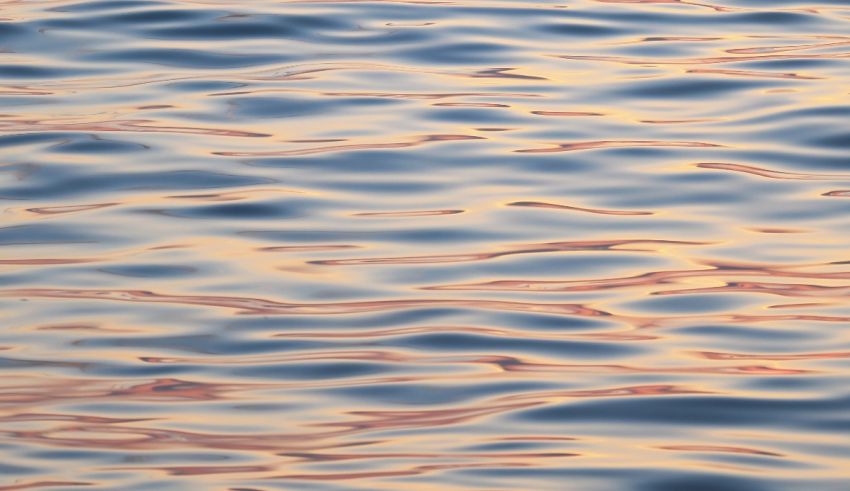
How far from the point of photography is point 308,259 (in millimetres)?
4379

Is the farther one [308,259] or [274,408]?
[308,259]

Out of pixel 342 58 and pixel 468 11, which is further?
pixel 468 11

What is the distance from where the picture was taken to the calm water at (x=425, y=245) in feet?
10.9

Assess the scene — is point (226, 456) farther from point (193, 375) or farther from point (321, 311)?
point (321, 311)

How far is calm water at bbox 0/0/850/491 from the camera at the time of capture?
3311 mm

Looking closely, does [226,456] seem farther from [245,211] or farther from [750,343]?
[245,211]

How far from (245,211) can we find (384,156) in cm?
60

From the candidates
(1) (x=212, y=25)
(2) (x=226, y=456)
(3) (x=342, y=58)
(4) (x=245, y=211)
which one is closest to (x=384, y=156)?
(4) (x=245, y=211)

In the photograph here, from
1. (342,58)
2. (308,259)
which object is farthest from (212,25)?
(308,259)

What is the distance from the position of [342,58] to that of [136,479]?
10.8 ft

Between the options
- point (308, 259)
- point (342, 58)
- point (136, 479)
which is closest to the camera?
point (136, 479)

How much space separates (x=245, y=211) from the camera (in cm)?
477

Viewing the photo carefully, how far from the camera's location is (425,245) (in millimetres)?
4477

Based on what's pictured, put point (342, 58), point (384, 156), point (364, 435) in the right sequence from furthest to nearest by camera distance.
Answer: point (342, 58) < point (384, 156) < point (364, 435)
